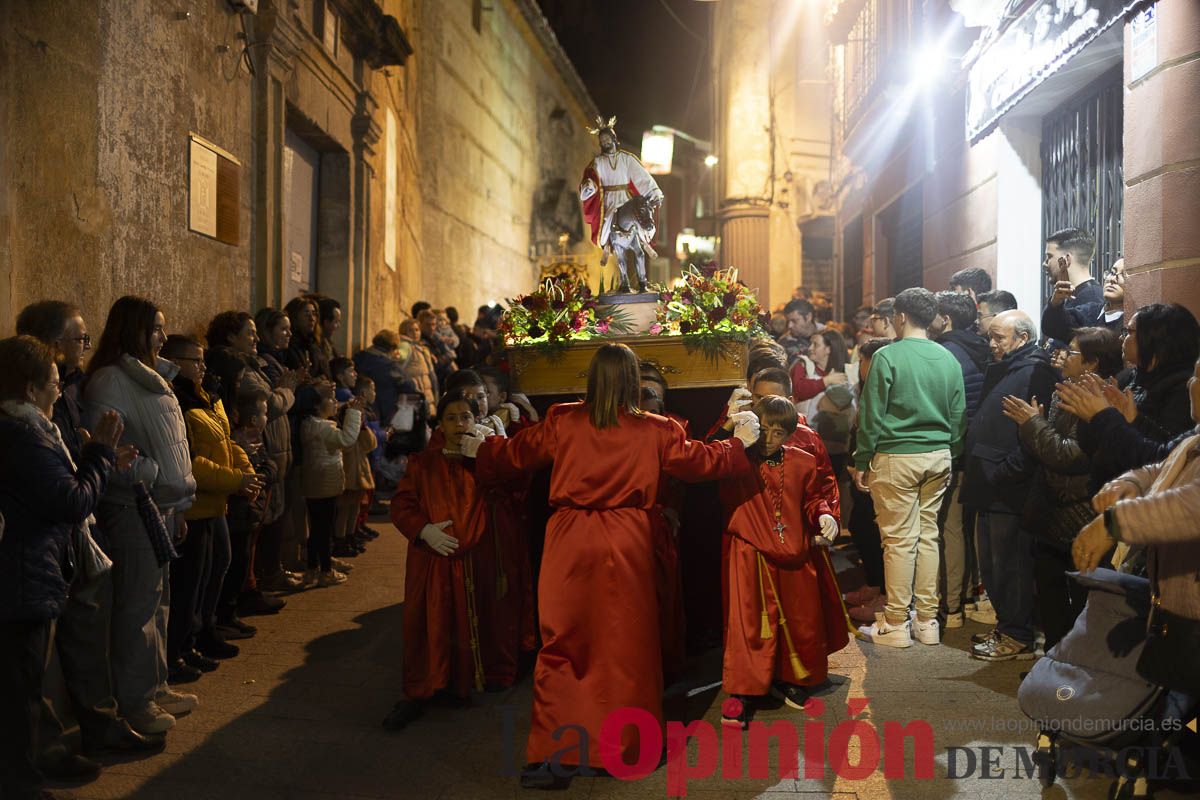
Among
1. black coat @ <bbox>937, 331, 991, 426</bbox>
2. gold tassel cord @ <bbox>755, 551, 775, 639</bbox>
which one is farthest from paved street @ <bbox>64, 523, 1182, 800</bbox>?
black coat @ <bbox>937, 331, 991, 426</bbox>

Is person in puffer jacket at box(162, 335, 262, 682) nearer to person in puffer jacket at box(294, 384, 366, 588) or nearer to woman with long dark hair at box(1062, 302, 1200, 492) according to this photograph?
person in puffer jacket at box(294, 384, 366, 588)

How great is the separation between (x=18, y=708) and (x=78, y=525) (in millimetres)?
716

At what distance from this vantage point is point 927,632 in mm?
5930

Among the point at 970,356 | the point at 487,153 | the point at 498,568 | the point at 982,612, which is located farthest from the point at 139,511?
the point at 487,153

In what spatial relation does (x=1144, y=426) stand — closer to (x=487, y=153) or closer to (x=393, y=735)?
(x=393, y=735)

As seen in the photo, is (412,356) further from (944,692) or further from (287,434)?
(944,692)

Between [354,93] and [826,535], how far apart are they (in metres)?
8.85

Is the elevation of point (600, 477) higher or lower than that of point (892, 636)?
higher

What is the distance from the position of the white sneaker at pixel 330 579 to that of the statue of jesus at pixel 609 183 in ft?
9.97

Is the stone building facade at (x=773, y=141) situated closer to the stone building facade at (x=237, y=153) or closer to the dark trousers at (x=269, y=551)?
the stone building facade at (x=237, y=153)

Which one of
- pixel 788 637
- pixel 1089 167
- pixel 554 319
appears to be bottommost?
pixel 788 637

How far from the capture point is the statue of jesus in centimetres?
680

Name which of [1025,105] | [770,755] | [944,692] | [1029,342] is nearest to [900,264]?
[1025,105]

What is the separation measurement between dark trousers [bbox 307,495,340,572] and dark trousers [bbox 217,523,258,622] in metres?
1.15
